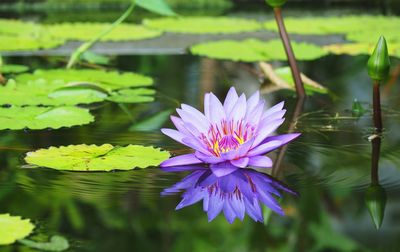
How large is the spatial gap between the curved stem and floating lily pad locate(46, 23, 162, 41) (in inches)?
48.7

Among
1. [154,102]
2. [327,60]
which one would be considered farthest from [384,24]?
[154,102]

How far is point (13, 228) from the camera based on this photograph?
119cm

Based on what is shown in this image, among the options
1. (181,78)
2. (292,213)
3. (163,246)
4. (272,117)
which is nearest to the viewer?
(163,246)

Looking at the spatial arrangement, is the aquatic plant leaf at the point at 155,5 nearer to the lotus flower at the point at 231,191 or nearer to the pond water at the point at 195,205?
the pond water at the point at 195,205

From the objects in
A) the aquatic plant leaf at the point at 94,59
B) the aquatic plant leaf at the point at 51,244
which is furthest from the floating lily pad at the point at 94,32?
the aquatic plant leaf at the point at 51,244

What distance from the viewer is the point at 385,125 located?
6.33 ft

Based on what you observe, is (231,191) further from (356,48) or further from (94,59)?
(356,48)

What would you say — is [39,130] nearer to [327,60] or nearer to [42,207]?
[42,207]

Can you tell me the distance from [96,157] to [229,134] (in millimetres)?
265

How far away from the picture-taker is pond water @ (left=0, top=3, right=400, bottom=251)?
1.19 metres

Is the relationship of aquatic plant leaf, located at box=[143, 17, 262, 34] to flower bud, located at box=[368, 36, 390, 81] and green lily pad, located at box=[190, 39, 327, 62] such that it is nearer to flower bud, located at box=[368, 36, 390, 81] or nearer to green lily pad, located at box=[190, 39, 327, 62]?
green lily pad, located at box=[190, 39, 327, 62]

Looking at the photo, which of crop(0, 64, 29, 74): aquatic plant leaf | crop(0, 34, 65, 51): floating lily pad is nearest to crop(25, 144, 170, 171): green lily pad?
crop(0, 64, 29, 74): aquatic plant leaf

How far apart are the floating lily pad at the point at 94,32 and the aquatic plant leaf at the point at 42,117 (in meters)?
1.35

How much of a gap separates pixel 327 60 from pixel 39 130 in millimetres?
1432
